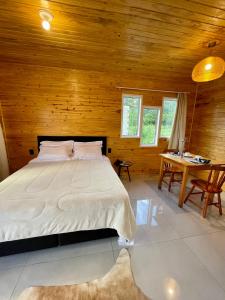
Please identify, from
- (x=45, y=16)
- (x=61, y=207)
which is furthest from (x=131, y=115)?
(x=61, y=207)

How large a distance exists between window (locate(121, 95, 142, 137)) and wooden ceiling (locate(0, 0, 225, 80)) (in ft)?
2.29

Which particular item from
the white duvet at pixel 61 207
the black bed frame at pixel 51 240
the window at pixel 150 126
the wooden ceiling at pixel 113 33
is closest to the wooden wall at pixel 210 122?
the wooden ceiling at pixel 113 33

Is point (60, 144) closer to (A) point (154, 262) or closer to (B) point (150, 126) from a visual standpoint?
(B) point (150, 126)

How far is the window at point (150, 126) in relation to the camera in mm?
3646

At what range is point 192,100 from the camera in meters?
3.76

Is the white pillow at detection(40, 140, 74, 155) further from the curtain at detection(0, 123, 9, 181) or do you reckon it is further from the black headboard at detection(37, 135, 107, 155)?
the curtain at detection(0, 123, 9, 181)

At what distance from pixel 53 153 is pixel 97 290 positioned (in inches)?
90.2

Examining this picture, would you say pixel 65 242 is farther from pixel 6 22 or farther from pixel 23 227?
pixel 6 22

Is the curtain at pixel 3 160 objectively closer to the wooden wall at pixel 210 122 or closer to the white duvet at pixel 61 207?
the white duvet at pixel 61 207

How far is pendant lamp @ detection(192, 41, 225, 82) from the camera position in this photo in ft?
5.49

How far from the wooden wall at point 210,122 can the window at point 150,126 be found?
107 centimetres

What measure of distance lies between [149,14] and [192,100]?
2657 mm

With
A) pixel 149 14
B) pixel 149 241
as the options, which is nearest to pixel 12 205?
pixel 149 241

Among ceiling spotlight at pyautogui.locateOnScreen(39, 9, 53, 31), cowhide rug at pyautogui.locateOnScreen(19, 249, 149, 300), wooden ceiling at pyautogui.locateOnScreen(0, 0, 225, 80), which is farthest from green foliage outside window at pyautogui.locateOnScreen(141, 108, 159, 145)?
cowhide rug at pyautogui.locateOnScreen(19, 249, 149, 300)
